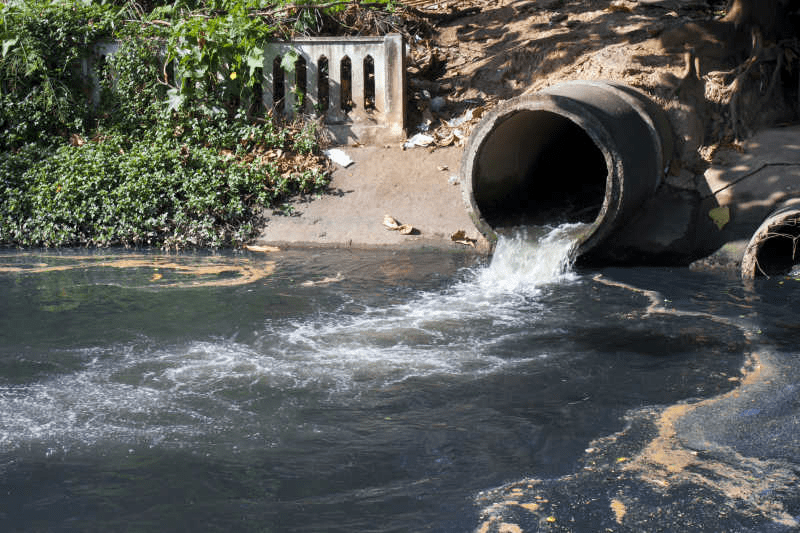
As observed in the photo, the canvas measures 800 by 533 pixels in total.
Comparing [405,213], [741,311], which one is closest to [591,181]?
[405,213]

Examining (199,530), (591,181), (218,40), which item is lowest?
(199,530)

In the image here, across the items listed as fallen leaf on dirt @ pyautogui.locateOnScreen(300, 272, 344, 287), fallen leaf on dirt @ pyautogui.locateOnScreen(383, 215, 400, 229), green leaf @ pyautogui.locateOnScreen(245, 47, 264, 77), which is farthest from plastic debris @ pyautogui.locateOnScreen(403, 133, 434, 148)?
fallen leaf on dirt @ pyautogui.locateOnScreen(300, 272, 344, 287)

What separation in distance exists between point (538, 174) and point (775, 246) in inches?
106

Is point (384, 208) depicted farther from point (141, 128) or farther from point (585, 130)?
point (141, 128)

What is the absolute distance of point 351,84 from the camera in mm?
10648

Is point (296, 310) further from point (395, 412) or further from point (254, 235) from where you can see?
point (254, 235)

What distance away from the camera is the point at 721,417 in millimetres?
4508

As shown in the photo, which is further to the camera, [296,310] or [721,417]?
[296,310]

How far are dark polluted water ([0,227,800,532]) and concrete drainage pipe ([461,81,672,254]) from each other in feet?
2.08

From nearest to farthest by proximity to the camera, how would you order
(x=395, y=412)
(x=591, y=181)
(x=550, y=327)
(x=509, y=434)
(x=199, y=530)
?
(x=199, y=530) < (x=509, y=434) < (x=395, y=412) < (x=550, y=327) < (x=591, y=181)

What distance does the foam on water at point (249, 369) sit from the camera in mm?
4480

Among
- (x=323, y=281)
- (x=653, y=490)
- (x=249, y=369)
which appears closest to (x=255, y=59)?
(x=323, y=281)

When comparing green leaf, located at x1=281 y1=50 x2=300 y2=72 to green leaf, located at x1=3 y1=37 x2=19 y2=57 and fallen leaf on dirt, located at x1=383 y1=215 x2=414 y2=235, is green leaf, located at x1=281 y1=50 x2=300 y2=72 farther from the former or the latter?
green leaf, located at x1=3 y1=37 x2=19 y2=57

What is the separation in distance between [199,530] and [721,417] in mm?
2700
